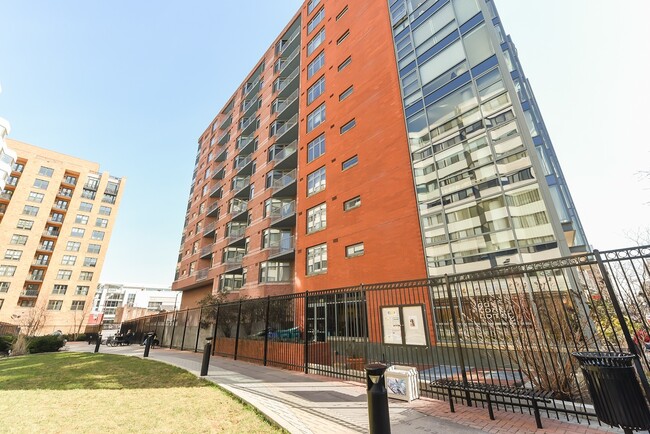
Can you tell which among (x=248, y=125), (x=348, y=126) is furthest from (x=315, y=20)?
(x=348, y=126)

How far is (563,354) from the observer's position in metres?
6.41

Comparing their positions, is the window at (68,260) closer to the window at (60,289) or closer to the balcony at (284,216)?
the window at (60,289)

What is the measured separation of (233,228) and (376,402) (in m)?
32.2

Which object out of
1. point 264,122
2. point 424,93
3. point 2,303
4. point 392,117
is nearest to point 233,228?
point 264,122

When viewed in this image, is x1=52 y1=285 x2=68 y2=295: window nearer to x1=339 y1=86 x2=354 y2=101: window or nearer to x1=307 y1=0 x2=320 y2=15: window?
x1=339 y1=86 x2=354 y2=101: window

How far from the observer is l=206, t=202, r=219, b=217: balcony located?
39.2 m

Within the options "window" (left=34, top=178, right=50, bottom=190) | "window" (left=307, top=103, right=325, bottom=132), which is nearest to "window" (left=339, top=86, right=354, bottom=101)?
"window" (left=307, top=103, right=325, bottom=132)

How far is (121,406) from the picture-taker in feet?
19.9

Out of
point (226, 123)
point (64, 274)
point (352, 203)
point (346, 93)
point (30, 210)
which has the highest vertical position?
point (226, 123)

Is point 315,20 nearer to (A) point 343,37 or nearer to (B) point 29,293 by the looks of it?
(A) point 343,37

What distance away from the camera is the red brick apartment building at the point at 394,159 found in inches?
505

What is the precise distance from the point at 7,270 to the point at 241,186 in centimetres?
5056

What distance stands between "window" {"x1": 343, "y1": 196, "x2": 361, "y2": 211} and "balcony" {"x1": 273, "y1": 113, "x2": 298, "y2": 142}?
12214mm

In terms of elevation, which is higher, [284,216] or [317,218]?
[284,216]
